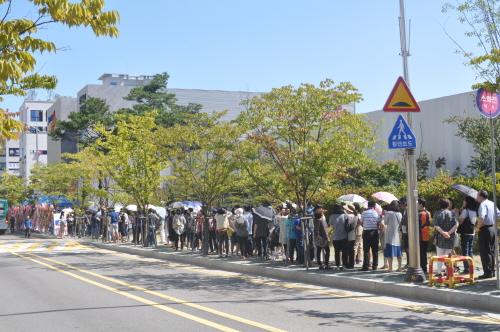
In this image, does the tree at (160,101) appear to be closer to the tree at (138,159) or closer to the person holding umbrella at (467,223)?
the tree at (138,159)

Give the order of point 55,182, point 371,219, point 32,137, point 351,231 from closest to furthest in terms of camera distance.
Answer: point 371,219 → point 351,231 → point 55,182 → point 32,137

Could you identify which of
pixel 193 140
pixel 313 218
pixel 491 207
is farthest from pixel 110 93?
pixel 491 207

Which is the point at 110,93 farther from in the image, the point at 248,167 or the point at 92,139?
the point at 248,167

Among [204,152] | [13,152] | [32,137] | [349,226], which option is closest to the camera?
[349,226]

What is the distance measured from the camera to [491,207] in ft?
37.5

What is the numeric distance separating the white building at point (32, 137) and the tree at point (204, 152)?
88.1 m

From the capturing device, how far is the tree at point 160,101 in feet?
168

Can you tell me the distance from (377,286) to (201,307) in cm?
398

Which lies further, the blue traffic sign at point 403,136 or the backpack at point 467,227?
the backpack at point 467,227

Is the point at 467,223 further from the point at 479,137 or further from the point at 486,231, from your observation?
the point at 479,137

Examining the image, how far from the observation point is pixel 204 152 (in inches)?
804

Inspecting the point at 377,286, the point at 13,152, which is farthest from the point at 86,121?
the point at 13,152

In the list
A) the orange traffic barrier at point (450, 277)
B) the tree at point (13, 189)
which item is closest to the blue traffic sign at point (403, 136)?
the orange traffic barrier at point (450, 277)

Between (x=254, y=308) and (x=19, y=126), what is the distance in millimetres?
5115
